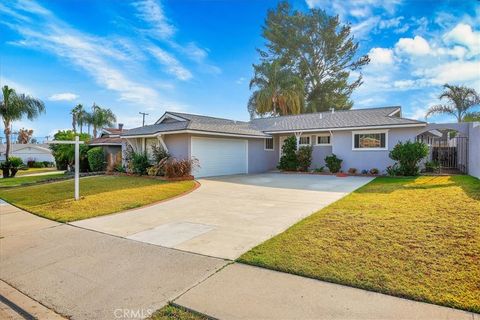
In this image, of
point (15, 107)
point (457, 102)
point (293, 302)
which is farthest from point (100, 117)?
point (293, 302)

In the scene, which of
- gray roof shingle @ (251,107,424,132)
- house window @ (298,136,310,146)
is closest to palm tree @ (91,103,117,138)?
gray roof shingle @ (251,107,424,132)

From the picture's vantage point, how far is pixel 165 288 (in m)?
3.26

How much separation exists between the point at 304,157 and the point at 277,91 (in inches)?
579

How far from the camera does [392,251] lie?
13.1ft

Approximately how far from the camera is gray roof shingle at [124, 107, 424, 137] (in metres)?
15.1

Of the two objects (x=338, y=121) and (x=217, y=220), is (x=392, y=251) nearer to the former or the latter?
(x=217, y=220)

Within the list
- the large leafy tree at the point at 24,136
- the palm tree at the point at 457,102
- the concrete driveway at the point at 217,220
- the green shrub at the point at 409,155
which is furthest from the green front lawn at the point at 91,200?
the large leafy tree at the point at 24,136

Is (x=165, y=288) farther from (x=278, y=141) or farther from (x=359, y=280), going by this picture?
(x=278, y=141)

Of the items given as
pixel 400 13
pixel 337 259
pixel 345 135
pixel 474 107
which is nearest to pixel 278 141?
pixel 345 135

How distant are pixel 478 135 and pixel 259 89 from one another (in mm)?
22472

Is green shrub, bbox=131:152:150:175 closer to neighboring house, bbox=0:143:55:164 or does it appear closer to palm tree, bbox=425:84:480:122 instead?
palm tree, bbox=425:84:480:122

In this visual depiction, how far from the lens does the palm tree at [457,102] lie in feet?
63.0

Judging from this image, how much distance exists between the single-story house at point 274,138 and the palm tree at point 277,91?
1021 centimetres

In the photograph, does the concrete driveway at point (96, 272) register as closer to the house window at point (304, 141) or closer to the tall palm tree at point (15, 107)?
the house window at point (304, 141)
